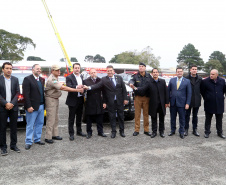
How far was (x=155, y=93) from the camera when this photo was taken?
18.8ft

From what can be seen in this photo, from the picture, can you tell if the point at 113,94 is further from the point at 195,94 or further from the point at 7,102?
the point at 7,102

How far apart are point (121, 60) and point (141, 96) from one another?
60.4 metres

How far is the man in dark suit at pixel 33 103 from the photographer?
4723mm

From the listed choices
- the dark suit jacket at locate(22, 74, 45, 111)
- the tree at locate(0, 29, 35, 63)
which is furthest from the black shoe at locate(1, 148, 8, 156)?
the tree at locate(0, 29, 35, 63)

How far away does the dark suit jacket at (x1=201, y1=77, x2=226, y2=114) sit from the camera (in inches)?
226

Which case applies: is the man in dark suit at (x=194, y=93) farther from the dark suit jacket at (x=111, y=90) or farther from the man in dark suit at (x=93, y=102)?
the man in dark suit at (x=93, y=102)

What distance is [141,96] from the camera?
5.91 meters

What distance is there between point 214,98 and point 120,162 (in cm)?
339

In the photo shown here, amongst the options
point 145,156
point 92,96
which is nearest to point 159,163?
point 145,156

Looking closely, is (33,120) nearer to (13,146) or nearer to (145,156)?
(13,146)

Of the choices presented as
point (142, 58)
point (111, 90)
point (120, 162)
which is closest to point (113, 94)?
point (111, 90)

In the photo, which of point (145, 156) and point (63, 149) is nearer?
point (145, 156)

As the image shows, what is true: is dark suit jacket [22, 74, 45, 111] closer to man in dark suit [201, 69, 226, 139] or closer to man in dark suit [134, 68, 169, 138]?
Answer: man in dark suit [134, 68, 169, 138]

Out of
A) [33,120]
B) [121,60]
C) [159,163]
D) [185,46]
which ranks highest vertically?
[185,46]
